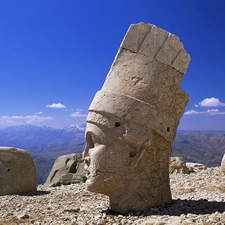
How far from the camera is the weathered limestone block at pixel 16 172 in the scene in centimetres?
1166

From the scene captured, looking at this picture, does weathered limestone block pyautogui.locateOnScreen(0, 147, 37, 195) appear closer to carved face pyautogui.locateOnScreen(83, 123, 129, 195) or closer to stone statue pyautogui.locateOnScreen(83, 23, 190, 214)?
stone statue pyautogui.locateOnScreen(83, 23, 190, 214)

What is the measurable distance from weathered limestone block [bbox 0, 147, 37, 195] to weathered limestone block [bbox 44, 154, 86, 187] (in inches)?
91.8

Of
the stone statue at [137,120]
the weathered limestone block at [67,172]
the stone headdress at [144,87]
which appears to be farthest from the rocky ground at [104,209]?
the weathered limestone block at [67,172]

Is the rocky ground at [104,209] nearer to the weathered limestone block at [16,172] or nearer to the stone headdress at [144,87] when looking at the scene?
the weathered limestone block at [16,172]

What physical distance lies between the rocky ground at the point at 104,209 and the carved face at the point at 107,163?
65 centimetres

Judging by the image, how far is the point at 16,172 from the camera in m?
11.9

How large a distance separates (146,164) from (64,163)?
10.1 metres

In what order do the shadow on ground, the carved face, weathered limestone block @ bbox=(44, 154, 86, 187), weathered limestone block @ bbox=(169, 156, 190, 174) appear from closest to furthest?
the shadow on ground, the carved face, weathered limestone block @ bbox=(169, 156, 190, 174), weathered limestone block @ bbox=(44, 154, 86, 187)

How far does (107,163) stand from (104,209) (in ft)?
5.07

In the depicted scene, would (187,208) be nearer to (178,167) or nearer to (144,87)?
(144,87)

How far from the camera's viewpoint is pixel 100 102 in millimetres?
6879

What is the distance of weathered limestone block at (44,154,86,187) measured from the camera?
47.6 feet

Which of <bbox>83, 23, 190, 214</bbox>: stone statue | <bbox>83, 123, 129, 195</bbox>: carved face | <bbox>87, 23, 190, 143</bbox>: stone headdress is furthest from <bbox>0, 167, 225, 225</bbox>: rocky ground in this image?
<bbox>87, 23, 190, 143</bbox>: stone headdress

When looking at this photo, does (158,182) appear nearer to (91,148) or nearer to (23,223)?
(91,148)
